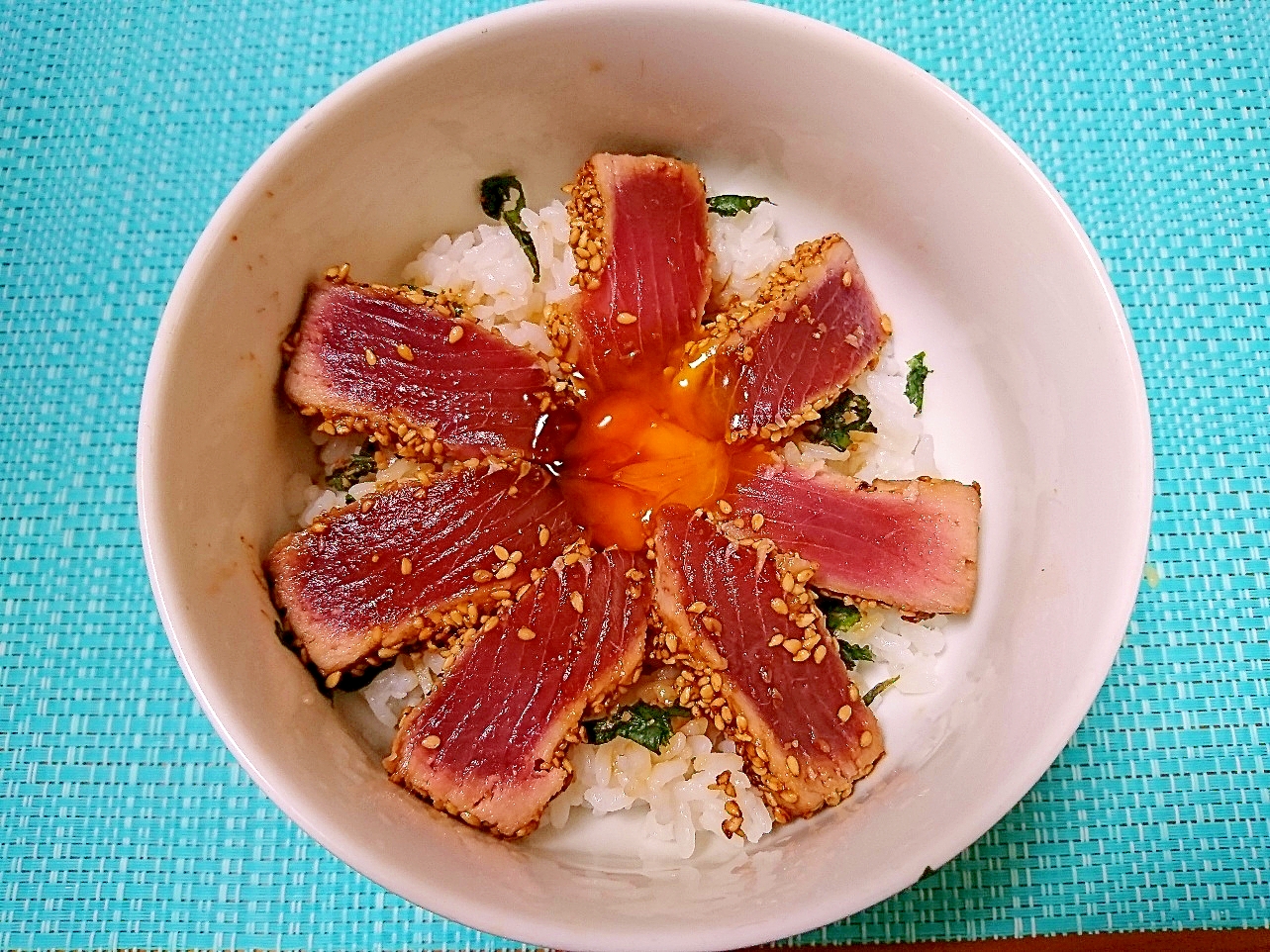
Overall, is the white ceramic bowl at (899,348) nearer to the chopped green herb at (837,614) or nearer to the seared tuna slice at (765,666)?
A: the seared tuna slice at (765,666)

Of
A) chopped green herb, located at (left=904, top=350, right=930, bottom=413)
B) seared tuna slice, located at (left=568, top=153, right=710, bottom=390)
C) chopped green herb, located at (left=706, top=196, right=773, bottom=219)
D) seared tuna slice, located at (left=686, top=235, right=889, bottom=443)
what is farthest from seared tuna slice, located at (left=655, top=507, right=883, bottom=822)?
chopped green herb, located at (left=706, top=196, right=773, bottom=219)

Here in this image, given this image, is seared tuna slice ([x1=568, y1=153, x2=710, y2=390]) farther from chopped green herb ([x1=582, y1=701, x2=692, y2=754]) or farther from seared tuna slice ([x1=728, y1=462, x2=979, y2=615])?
chopped green herb ([x1=582, y1=701, x2=692, y2=754])

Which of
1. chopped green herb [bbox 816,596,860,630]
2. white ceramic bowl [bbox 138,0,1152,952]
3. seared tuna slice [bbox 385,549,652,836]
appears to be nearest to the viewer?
white ceramic bowl [bbox 138,0,1152,952]

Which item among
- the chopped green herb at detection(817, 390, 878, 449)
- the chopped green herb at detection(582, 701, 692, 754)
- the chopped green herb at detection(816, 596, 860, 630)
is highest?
the chopped green herb at detection(817, 390, 878, 449)

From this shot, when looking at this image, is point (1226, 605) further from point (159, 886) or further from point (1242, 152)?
point (159, 886)

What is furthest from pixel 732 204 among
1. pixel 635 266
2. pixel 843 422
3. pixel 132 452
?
pixel 132 452

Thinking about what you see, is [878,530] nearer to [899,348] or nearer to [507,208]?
[899,348]

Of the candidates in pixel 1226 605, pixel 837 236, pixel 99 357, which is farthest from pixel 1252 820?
pixel 99 357
